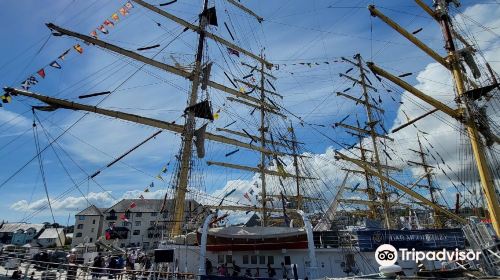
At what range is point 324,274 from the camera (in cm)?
1786

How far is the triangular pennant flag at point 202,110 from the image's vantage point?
22.4 metres

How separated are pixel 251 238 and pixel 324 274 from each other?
195 inches

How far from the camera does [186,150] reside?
21.2 meters

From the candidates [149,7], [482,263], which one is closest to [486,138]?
[482,263]

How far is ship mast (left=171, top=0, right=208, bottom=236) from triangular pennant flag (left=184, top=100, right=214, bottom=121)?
29cm

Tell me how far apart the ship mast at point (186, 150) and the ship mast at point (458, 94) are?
496 inches

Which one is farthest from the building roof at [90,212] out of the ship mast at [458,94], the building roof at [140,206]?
the ship mast at [458,94]

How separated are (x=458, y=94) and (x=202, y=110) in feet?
52.3

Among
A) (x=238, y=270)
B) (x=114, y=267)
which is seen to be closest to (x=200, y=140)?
(x=238, y=270)

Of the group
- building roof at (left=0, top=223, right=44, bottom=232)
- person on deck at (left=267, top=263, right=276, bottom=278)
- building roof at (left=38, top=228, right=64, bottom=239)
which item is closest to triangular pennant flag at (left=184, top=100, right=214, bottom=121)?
person on deck at (left=267, top=263, right=276, bottom=278)

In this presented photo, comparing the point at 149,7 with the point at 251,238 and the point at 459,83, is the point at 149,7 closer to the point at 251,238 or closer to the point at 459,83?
the point at 251,238

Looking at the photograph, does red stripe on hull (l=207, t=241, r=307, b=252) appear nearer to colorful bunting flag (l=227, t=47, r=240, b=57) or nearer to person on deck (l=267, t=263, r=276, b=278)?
person on deck (l=267, t=263, r=276, b=278)

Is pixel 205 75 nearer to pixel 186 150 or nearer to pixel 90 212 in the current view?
pixel 186 150

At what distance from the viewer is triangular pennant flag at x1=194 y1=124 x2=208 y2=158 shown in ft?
69.8
